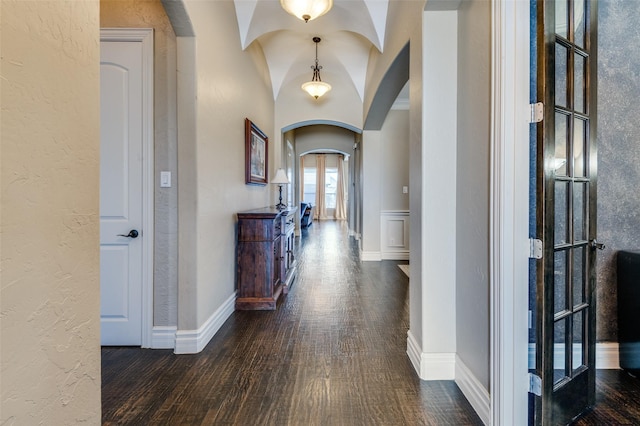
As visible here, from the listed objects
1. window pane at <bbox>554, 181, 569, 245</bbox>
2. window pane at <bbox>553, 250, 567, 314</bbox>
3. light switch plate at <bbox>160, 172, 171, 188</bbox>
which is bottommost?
window pane at <bbox>553, 250, 567, 314</bbox>

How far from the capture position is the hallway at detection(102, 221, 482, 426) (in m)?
1.59

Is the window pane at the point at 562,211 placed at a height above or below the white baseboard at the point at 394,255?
above

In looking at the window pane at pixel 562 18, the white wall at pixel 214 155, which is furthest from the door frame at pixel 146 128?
the window pane at pixel 562 18

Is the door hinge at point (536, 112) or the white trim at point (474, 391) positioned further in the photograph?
the white trim at point (474, 391)

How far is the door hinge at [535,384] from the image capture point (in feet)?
4.46

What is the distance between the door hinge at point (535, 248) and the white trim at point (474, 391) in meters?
0.72

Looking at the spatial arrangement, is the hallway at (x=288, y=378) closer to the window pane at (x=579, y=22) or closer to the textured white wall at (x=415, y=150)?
the textured white wall at (x=415, y=150)

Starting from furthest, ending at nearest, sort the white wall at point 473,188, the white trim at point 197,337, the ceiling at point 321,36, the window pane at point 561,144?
the ceiling at point 321,36, the white trim at point 197,337, the white wall at point 473,188, the window pane at point 561,144

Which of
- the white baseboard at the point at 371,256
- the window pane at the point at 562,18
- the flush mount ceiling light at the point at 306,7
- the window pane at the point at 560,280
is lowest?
the white baseboard at the point at 371,256

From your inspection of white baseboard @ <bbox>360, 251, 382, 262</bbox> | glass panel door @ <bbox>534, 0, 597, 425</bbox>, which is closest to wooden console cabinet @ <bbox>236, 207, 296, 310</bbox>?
glass panel door @ <bbox>534, 0, 597, 425</bbox>

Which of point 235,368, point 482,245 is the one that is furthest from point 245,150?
point 482,245

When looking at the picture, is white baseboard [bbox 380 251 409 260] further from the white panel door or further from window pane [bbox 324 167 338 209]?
window pane [bbox 324 167 338 209]

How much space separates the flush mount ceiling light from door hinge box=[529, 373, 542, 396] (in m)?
3.06

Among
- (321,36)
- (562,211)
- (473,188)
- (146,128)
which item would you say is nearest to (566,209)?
(562,211)
